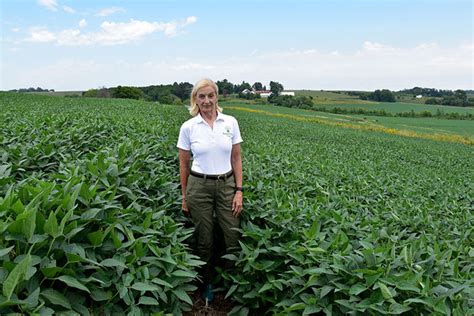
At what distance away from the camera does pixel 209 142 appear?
4.04 metres

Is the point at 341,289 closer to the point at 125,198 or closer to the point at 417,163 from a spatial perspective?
the point at 125,198

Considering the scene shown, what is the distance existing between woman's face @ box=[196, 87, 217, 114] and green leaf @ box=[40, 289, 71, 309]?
231cm

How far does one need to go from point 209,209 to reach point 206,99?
3.70 feet

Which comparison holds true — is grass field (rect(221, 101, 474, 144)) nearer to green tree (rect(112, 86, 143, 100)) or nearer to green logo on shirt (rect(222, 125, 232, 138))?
green tree (rect(112, 86, 143, 100))

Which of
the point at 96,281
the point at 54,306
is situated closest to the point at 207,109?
the point at 96,281

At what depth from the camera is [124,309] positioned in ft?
8.23

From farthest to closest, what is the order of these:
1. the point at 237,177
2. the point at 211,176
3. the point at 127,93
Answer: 1. the point at 127,93
2. the point at 237,177
3. the point at 211,176

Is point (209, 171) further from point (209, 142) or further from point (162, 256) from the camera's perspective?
point (162, 256)

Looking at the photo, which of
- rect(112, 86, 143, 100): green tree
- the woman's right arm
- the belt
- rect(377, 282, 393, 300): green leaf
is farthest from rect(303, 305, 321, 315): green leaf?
rect(112, 86, 143, 100): green tree

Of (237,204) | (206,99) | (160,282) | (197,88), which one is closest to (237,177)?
(237,204)

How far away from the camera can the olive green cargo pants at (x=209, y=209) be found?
161 inches

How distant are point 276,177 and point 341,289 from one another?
3.40 meters

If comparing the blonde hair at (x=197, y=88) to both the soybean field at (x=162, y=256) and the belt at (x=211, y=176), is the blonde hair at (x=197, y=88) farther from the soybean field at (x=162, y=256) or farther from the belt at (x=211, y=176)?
the soybean field at (x=162, y=256)

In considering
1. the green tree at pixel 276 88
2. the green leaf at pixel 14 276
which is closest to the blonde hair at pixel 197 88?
the green leaf at pixel 14 276
